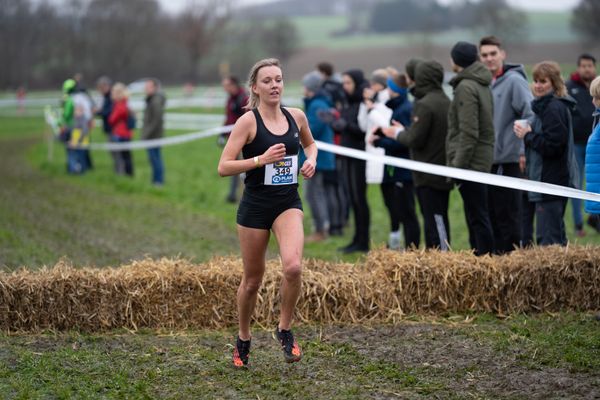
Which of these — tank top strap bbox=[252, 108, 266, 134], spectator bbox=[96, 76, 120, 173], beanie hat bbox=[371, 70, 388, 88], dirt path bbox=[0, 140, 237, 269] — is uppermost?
beanie hat bbox=[371, 70, 388, 88]

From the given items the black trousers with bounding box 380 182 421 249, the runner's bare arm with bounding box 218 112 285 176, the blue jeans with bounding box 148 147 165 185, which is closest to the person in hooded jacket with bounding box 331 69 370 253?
the black trousers with bounding box 380 182 421 249

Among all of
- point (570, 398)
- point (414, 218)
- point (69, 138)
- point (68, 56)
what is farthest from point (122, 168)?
point (68, 56)

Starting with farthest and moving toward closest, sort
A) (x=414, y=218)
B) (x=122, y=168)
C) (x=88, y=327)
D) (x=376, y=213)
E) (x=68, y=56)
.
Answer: (x=68, y=56) < (x=122, y=168) < (x=376, y=213) < (x=414, y=218) < (x=88, y=327)

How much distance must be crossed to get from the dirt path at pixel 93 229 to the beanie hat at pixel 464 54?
3648 mm

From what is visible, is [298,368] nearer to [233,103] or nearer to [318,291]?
[318,291]

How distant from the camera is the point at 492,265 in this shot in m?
8.27

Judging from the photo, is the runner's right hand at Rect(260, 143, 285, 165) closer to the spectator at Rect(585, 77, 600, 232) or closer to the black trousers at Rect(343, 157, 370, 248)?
the spectator at Rect(585, 77, 600, 232)

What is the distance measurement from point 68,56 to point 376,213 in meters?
57.2

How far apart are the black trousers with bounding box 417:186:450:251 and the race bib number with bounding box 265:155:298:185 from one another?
3.35 m

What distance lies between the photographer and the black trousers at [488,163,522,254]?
31.8 feet

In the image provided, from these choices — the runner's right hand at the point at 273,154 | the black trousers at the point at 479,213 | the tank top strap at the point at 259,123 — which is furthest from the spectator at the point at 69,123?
the runner's right hand at the point at 273,154

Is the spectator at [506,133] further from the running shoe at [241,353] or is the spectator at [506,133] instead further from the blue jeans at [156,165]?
the blue jeans at [156,165]

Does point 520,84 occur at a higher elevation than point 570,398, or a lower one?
higher

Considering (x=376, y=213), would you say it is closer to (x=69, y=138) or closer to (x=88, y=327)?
(x=88, y=327)
